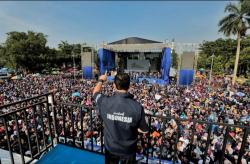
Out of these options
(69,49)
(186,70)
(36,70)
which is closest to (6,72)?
(36,70)

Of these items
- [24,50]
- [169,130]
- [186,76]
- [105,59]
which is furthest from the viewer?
[24,50]

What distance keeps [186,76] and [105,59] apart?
1351 centimetres

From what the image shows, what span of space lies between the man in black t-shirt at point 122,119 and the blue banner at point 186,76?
22.8 m

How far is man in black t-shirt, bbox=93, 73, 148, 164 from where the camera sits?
1.75 meters

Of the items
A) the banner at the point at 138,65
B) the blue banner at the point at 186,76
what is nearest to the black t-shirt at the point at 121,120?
the blue banner at the point at 186,76

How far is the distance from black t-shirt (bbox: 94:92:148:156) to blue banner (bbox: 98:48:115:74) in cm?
2548

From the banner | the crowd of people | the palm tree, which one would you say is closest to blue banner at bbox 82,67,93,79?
the banner

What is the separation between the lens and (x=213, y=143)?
6.24 metres

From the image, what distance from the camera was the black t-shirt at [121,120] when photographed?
5.73 ft

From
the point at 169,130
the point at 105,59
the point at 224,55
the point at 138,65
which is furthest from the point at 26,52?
the point at 224,55

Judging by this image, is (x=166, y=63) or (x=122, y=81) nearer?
(x=122, y=81)

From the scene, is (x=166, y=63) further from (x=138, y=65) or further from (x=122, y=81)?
(x=122, y=81)

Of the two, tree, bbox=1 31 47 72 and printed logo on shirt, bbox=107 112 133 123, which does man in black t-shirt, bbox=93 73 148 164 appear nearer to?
printed logo on shirt, bbox=107 112 133 123

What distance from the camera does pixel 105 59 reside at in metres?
28.4
